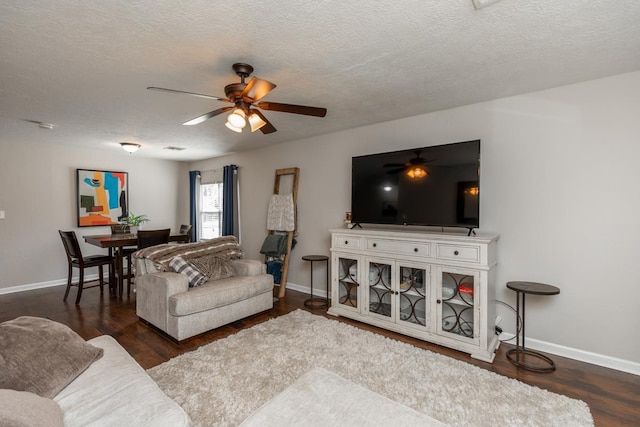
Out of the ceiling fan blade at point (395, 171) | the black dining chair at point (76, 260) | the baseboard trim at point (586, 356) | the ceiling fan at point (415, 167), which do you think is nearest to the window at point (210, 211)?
the black dining chair at point (76, 260)

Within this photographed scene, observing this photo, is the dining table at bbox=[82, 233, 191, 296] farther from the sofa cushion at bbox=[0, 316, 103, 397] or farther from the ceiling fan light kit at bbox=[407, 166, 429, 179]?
the ceiling fan light kit at bbox=[407, 166, 429, 179]

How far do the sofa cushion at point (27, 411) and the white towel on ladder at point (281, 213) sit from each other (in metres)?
3.40

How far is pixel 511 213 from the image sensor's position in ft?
9.16

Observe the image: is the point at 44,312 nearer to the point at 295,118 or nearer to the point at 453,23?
the point at 295,118

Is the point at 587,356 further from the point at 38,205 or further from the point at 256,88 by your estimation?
the point at 38,205

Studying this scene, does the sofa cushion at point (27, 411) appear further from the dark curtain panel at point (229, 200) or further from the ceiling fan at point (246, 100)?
the dark curtain panel at point (229, 200)

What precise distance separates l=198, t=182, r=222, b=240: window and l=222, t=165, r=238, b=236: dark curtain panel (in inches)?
19.6

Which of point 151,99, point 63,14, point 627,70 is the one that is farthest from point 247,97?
point 627,70

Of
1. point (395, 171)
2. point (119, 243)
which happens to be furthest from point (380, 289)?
point (119, 243)

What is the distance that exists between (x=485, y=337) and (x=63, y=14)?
365cm

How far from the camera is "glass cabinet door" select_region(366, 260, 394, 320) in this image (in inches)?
122

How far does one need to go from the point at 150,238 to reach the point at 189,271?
128 cm

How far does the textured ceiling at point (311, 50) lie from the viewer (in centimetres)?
157

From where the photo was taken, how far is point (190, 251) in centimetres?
345
